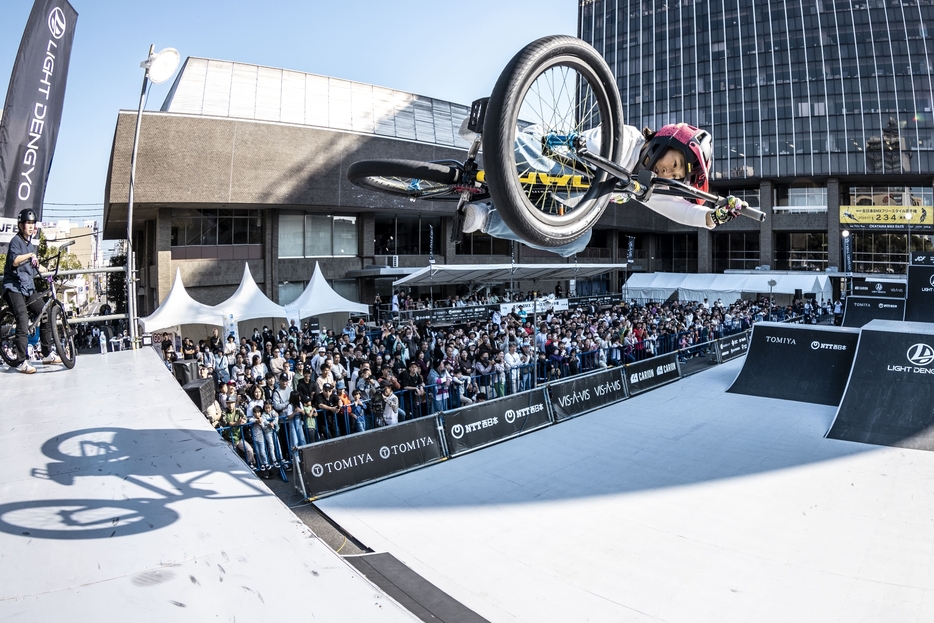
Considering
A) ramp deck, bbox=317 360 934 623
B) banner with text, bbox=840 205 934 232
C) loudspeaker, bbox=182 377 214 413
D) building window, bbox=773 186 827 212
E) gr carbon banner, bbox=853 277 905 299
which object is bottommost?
ramp deck, bbox=317 360 934 623

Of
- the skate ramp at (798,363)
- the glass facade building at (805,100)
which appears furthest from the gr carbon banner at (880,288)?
the skate ramp at (798,363)

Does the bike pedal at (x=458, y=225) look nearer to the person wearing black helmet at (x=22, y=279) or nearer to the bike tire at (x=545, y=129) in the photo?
the bike tire at (x=545, y=129)

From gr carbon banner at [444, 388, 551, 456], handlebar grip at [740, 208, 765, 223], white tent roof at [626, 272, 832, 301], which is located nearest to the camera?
handlebar grip at [740, 208, 765, 223]

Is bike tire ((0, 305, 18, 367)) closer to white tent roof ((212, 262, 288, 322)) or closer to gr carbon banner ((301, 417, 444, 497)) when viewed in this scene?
gr carbon banner ((301, 417, 444, 497))

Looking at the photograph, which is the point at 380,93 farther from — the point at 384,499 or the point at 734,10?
the point at 734,10

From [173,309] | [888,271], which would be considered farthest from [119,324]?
[888,271]

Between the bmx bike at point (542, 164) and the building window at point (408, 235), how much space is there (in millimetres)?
28278

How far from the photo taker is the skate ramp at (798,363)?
46.0 ft

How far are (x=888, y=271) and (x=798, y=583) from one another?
183 ft

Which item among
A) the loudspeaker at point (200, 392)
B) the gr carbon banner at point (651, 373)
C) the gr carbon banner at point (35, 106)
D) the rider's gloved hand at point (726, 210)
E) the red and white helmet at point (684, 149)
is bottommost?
the gr carbon banner at point (651, 373)

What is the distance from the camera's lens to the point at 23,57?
8438 millimetres

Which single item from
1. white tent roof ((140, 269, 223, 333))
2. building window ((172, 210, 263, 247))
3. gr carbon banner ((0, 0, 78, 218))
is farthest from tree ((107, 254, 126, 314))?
gr carbon banner ((0, 0, 78, 218))

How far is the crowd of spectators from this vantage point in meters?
10.2

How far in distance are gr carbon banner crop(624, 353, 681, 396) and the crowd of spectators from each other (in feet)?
5.74
